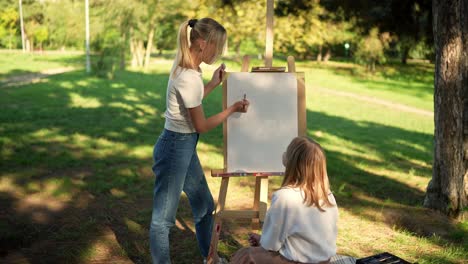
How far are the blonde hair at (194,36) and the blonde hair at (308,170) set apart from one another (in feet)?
2.94

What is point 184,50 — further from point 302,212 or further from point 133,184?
point 133,184

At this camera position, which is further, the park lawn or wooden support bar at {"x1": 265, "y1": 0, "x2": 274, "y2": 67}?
the park lawn

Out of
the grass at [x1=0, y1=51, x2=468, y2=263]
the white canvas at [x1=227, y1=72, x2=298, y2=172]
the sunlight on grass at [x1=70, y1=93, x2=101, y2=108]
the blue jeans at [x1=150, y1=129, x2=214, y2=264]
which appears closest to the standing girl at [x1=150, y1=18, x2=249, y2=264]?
the blue jeans at [x1=150, y1=129, x2=214, y2=264]

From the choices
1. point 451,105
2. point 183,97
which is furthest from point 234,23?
point 183,97

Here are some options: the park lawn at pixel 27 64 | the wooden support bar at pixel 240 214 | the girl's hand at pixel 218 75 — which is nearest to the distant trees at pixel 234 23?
the park lawn at pixel 27 64

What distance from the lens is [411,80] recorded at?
94.3 ft

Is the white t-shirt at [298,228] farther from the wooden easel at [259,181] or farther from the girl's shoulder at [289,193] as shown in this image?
the wooden easel at [259,181]

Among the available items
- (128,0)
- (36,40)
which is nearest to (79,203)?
(128,0)

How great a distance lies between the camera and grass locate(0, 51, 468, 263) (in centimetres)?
475

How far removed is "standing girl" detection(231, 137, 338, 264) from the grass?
178 cm

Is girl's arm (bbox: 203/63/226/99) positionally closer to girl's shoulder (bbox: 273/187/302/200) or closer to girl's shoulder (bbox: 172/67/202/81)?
girl's shoulder (bbox: 172/67/202/81)

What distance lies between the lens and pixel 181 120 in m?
3.37

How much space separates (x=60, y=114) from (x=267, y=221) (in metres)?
10.1

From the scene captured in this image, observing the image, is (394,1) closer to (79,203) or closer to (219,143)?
(219,143)
